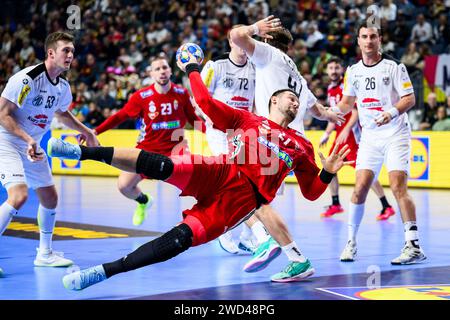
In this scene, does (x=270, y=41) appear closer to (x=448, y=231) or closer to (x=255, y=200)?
(x=255, y=200)

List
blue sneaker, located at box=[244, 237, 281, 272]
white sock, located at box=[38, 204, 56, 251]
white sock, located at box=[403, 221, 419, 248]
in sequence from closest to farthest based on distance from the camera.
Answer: blue sneaker, located at box=[244, 237, 281, 272] < white sock, located at box=[38, 204, 56, 251] < white sock, located at box=[403, 221, 419, 248]

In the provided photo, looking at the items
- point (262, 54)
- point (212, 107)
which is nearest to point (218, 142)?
point (262, 54)

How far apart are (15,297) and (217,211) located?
73.5 inches

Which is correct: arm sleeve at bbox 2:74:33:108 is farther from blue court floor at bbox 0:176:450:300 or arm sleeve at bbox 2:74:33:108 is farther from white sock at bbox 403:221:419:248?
white sock at bbox 403:221:419:248

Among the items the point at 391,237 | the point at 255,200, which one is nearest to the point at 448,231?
the point at 391,237

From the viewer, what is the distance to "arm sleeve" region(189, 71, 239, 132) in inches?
273

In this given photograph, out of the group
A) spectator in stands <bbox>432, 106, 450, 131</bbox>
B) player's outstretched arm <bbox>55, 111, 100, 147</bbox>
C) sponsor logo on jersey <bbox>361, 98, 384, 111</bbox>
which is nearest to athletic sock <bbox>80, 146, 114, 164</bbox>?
player's outstretched arm <bbox>55, 111, 100, 147</bbox>

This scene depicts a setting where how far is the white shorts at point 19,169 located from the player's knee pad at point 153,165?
1858 mm

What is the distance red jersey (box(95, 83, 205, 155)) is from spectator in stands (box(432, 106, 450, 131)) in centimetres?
765

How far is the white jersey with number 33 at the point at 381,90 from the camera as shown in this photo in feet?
29.8

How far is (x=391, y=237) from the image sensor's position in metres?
10.7

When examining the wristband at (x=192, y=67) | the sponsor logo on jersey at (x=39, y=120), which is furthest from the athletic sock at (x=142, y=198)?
the wristband at (x=192, y=67)

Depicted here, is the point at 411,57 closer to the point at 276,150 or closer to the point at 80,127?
the point at 80,127
